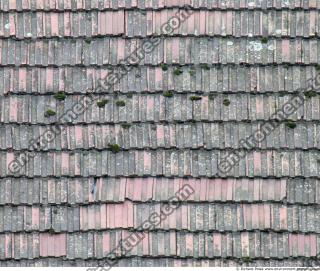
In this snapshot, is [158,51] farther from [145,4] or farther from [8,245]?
[8,245]

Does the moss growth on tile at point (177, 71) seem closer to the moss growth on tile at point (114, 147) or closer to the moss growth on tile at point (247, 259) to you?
the moss growth on tile at point (114, 147)

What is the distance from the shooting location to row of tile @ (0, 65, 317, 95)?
8109 millimetres

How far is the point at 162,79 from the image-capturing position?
26.7 ft

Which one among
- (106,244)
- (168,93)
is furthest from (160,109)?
(106,244)

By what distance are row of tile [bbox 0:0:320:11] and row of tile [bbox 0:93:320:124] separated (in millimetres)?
920

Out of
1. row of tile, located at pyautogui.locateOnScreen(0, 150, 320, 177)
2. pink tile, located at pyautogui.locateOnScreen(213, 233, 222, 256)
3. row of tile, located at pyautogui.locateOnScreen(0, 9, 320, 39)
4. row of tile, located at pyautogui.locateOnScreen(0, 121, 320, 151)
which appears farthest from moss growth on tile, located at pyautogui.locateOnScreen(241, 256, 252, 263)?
row of tile, located at pyautogui.locateOnScreen(0, 9, 320, 39)

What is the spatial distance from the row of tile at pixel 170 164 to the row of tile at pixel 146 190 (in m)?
0.07

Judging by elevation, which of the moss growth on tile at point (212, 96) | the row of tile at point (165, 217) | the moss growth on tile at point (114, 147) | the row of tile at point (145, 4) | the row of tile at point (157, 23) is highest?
the row of tile at point (145, 4)

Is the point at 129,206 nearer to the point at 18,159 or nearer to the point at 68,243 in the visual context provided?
the point at 68,243

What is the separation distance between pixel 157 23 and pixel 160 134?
45.2 inches

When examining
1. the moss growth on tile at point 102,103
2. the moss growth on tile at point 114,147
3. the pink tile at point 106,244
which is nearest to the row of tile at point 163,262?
the pink tile at point 106,244

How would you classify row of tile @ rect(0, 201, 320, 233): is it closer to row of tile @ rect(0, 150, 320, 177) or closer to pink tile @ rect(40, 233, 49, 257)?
pink tile @ rect(40, 233, 49, 257)

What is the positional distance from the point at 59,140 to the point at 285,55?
246 cm

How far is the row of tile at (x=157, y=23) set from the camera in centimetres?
816
